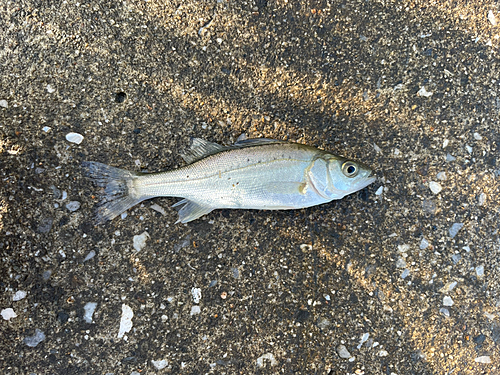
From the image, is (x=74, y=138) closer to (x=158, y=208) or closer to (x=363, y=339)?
(x=158, y=208)

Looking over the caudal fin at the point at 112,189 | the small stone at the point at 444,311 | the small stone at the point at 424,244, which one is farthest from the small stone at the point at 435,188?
the caudal fin at the point at 112,189

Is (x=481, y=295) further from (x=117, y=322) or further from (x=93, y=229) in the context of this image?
(x=93, y=229)

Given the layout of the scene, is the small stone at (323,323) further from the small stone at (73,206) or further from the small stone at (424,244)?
the small stone at (73,206)

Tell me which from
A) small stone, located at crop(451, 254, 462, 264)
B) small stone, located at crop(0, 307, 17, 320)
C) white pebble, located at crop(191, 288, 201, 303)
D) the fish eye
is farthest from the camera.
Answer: small stone, located at crop(451, 254, 462, 264)

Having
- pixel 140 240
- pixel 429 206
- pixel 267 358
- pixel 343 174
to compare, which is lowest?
pixel 267 358

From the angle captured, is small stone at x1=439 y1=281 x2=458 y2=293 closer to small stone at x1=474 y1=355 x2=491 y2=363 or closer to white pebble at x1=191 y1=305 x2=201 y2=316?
small stone at x1=474 y1=355 x2=491 y2=363

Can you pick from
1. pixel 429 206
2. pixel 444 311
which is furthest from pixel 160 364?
pixel 429 206

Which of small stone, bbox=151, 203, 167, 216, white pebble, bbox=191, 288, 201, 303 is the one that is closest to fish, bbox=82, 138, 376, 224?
small stone, bbox=151, 203, 167, 216
